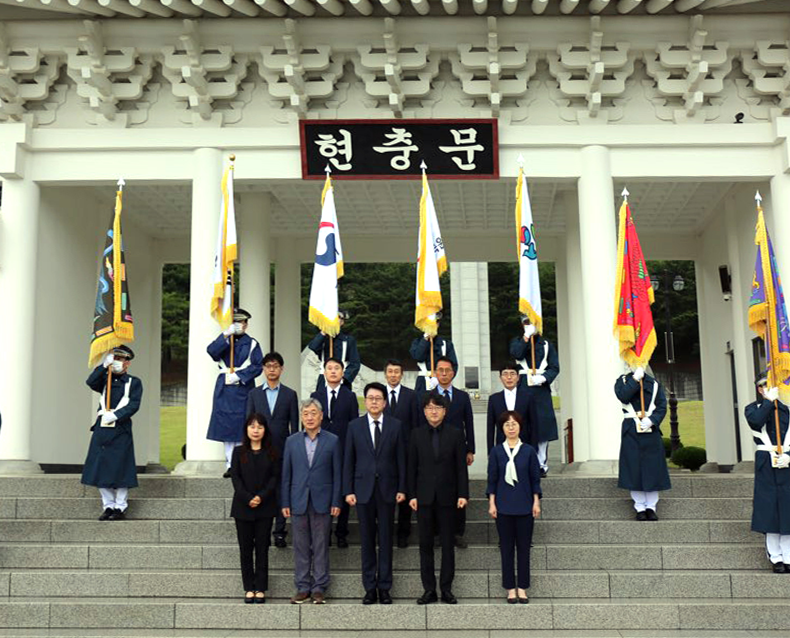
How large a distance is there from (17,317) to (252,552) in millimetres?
5244

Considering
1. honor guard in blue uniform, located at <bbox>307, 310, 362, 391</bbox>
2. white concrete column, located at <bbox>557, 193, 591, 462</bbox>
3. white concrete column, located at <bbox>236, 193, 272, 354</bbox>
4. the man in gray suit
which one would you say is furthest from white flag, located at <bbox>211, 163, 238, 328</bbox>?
white concrete column, located at <bbox>557, 193, 591, 462</bbox>

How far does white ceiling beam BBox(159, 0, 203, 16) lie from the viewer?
993 cm

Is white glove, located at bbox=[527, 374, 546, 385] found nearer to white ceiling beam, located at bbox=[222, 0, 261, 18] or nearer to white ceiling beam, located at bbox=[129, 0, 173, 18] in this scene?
white ceiling beam, located at bbox=[222, 0, 261, 18]

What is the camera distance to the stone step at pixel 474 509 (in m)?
8.45

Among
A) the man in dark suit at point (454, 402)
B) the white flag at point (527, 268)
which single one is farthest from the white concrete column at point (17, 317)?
the white flag at point (527, 268)

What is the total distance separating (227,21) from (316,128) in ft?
5.31

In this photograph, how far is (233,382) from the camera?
9289 mm

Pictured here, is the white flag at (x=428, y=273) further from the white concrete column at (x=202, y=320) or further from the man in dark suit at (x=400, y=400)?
the white concrete column at (x=202, y=320)

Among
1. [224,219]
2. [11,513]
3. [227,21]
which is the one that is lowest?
[11,513]

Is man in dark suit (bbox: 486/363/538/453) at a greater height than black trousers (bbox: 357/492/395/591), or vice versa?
man in dark suit (bbox: 486/363/538/453)

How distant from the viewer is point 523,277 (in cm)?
947

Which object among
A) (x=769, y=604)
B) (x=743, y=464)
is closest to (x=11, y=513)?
(x=769, y=604)

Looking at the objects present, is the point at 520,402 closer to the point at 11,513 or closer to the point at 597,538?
the point at 597,538

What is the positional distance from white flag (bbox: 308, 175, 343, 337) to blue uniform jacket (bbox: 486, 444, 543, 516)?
2.64m
